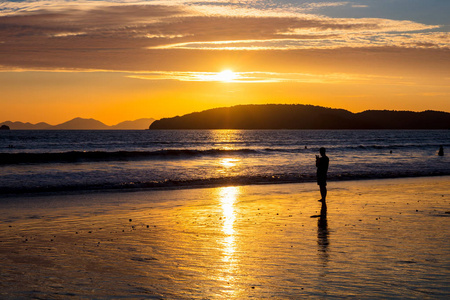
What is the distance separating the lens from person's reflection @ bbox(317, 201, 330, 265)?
870 cm

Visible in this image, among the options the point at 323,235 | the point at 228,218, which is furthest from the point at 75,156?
the point at 323,235

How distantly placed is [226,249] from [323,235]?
252 cm

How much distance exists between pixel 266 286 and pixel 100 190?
50.1 ft

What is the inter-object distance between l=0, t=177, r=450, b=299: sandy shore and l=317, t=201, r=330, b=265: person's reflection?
0.03m

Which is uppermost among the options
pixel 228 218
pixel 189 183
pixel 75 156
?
pixel 75 156

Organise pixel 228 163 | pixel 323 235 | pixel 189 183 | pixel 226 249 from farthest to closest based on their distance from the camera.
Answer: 1. pixel 228 163
2. pixel 189 183
3. pixel 323 235
4. pixel 226 249

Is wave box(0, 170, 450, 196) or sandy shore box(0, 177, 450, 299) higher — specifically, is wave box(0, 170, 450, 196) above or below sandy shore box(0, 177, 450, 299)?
below

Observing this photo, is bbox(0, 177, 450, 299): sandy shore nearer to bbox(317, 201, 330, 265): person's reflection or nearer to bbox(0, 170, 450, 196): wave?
bbox(317, 201, 330, 265): person's reflection

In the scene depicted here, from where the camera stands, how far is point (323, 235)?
1051 centimetres

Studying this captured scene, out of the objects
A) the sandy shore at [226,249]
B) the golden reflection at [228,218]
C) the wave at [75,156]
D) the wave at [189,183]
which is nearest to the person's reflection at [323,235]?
the sandy shore at [226,249]

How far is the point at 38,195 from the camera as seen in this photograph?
62.7ft

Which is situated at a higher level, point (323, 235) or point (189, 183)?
point (323, 235)

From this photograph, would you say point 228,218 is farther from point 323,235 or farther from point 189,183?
point 189,183

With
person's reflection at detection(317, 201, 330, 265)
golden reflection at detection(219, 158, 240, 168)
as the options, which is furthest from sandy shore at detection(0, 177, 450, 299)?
golden reflection at detection(219, 158, 240, 168)
